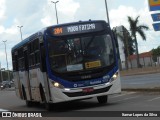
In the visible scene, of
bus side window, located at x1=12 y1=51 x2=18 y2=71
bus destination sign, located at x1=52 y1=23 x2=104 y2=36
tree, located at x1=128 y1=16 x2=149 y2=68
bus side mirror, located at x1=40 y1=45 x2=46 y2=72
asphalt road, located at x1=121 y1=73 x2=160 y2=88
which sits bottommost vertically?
asphalt road, located at x1=121 y1=73 x2=160 y2=88

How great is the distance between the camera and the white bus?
19.0m

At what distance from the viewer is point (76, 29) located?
1964 centimetres

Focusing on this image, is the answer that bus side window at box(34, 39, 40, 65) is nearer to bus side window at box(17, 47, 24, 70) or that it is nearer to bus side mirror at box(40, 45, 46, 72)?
bus side mirror at box(40, 45, 46, 72)

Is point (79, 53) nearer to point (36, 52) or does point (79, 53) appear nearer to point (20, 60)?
point (36, 52)

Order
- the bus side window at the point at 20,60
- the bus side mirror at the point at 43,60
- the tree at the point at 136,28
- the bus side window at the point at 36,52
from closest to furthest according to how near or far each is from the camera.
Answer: the bus side mirror at the point at 43,60 < the bus side window at the point at 36,52 < the bus side window at the point at 20,60 < the tree at the point at 136,28

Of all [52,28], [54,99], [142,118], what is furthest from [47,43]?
[142,118]

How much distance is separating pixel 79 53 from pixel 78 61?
1.03 ft

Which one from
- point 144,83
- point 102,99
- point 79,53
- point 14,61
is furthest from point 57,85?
point 144,83

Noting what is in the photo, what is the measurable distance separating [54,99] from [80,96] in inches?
37.9

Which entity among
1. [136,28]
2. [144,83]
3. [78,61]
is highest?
[136,28]

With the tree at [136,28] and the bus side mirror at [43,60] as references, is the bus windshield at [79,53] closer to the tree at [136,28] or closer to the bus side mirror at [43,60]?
the bus side mirror at [43,60]

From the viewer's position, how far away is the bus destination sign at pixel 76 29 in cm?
1950

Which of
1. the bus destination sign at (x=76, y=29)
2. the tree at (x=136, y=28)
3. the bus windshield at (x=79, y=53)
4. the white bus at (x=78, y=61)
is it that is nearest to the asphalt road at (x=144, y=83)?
the white bus at (x=78, y=61)

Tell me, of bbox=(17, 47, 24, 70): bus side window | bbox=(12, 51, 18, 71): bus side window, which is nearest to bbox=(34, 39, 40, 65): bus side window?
bbox=(17, 47, 24, 70): bus side window
